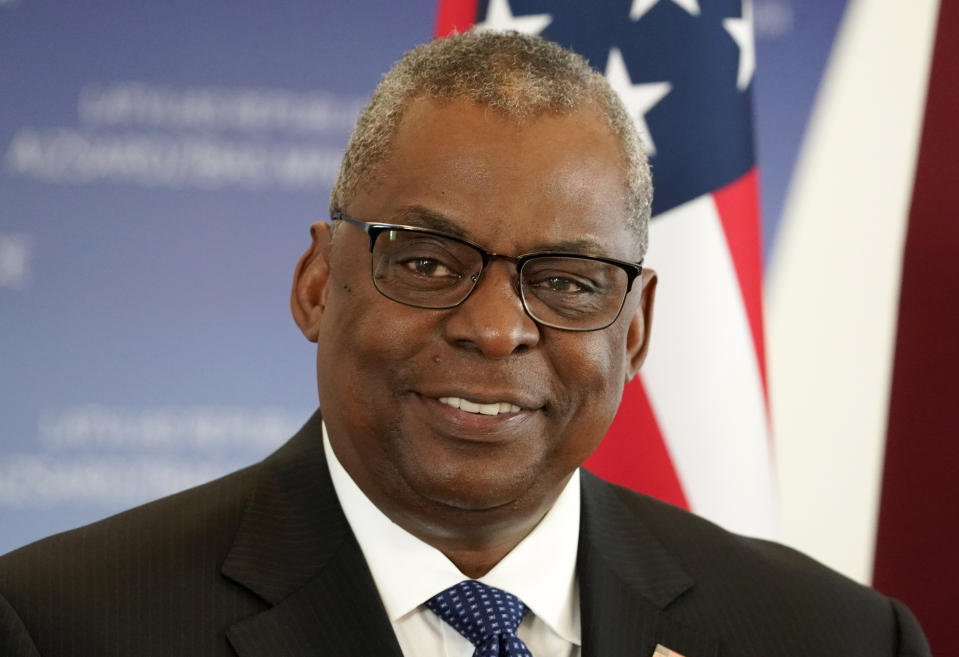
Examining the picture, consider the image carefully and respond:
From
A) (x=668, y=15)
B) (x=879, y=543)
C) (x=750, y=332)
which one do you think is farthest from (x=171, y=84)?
(x=879, y=543)

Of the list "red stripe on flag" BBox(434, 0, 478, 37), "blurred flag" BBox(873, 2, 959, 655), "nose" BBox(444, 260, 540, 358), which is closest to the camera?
"nose" BBox(444, 260, 540, 358)

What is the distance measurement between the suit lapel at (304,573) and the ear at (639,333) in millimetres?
533

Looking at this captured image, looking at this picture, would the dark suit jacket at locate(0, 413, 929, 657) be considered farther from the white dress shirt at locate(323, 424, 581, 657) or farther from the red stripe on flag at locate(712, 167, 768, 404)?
the red stripe on flag at locate(712, 167, 768, 404)

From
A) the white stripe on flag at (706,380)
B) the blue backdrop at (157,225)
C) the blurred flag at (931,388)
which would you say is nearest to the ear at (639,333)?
the white stripe on flag at (706,380)

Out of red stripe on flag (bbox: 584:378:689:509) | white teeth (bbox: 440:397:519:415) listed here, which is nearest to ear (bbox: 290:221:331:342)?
white teeth (bbox: 440:397:519:415)

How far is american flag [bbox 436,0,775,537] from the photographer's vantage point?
275 centimetres

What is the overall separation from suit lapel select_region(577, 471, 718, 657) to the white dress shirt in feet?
0.14

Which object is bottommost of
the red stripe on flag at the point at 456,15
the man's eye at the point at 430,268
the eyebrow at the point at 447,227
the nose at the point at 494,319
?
the nose at the point at 494,319

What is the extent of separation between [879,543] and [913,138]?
1155 millimetres

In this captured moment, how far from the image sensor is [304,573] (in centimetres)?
174

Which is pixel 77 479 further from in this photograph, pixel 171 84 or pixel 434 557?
pixel 434 557

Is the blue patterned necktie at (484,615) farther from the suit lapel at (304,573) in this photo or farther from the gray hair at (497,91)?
the gray hair at (497,91)

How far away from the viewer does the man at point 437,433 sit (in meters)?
1.64

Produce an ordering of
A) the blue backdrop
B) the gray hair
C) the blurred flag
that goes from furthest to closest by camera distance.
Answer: the blue backdrop < the blurred flag < the gray hair
